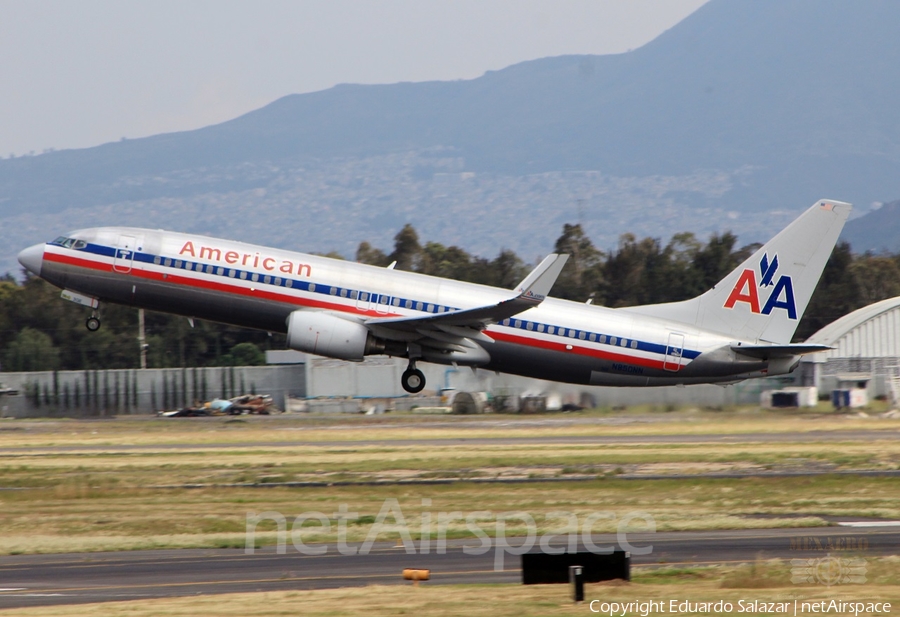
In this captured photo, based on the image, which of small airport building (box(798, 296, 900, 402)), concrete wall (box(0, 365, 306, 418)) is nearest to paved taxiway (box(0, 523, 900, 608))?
small airport building (box(798, 296, 900, 402))

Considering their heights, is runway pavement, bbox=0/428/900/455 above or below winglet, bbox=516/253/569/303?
below

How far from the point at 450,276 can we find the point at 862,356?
43136 millimetres

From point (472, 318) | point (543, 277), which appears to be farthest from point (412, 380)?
point (543, 277)

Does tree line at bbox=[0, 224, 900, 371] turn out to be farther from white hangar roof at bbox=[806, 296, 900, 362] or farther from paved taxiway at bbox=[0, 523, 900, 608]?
paved taxiway at bbox=[0, 523, 900, 608]

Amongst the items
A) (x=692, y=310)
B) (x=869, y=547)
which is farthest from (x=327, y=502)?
(x=692, y=310)

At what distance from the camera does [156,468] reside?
107 feet

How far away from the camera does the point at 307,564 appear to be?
18328 mm

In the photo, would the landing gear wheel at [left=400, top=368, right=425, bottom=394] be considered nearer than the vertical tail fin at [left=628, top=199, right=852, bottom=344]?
Yes

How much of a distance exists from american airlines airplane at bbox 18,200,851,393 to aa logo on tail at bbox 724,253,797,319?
0.56 ft

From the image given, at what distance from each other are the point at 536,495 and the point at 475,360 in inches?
292

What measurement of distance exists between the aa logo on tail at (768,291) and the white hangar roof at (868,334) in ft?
103

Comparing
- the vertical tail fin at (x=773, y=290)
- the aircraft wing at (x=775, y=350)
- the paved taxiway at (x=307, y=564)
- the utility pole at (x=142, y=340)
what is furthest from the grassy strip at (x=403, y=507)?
the utility pole at (x=142, y=340)

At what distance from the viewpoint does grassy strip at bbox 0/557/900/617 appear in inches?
546

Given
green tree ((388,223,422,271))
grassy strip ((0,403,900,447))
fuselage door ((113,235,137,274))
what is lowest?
grassy strip ((0,403,900,447))
